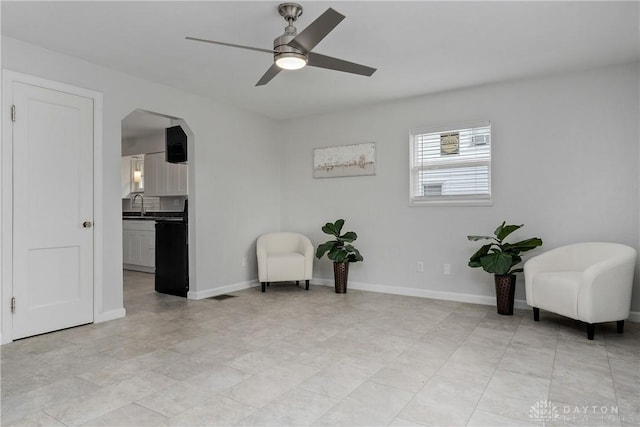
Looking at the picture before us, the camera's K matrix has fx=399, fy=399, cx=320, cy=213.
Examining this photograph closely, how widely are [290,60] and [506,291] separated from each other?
293 centimetres

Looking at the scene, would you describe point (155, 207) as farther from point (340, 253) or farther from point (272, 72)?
point (272, 72)

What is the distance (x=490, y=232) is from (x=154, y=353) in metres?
3.47

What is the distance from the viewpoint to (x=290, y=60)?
259cm

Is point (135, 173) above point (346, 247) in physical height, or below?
above

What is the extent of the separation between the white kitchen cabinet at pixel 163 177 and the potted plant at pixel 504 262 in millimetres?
4748

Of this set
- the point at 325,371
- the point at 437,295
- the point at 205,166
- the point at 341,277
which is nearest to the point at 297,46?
the point at 325,371

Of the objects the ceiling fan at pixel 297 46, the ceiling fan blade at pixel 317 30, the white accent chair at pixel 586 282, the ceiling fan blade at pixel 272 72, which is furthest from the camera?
the white accent chair at pixel 586 282

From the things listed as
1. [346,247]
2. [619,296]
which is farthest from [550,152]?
[346,247]

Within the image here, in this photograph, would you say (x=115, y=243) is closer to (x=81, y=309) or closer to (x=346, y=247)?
(x=81, y=309)

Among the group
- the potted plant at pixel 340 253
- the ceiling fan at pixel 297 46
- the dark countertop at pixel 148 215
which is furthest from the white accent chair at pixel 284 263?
the ceiling fan at pixel 297 46

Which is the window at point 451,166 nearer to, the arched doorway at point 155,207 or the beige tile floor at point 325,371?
the beige tile floor at point 325,371

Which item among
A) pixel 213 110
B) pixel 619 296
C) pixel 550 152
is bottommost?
pixel 619 296

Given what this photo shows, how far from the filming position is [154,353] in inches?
112

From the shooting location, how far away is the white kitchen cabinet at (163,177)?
666cm
